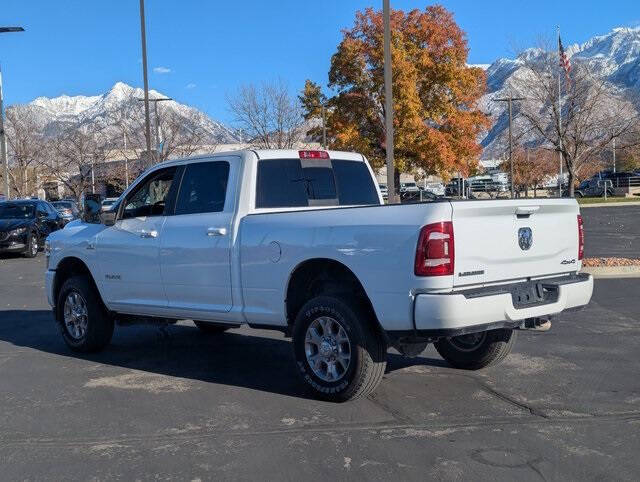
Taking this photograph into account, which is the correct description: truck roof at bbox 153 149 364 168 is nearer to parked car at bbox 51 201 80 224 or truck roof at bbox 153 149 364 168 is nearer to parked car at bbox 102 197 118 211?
parked car at bbox 102 197 118 211

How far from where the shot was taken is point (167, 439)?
516 centimetres

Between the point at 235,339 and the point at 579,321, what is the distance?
438cm

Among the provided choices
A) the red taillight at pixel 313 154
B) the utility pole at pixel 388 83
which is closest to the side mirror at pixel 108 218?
the red taillight at pixel 313 154

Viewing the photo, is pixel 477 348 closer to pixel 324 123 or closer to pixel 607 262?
pixel 607 262

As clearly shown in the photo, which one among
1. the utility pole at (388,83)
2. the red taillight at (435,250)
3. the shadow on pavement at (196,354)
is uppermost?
the utility pole at (388,83)

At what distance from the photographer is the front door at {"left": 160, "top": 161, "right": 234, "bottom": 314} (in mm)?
6652

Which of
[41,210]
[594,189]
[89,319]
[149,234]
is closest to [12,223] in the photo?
[41,210]

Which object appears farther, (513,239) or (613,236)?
(613,236)

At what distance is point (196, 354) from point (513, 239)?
3936mm

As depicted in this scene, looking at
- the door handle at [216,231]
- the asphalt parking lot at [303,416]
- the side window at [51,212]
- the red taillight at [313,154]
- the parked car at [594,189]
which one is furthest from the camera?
the parked car at [594,189]

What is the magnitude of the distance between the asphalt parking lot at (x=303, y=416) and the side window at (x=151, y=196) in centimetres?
159

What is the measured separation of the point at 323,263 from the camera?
602 cm

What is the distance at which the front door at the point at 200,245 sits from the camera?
6.65 m

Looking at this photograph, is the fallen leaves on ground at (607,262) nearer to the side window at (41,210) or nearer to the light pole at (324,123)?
the side window at (41,210)
